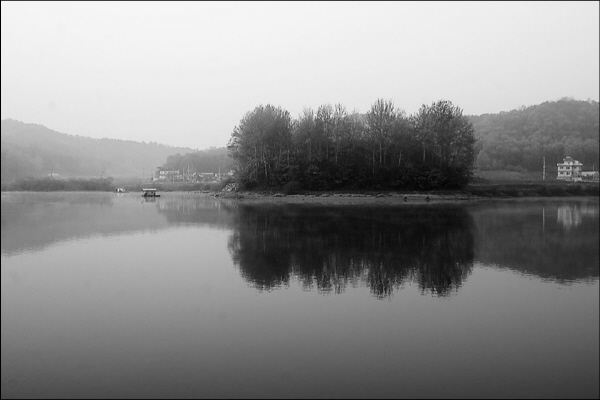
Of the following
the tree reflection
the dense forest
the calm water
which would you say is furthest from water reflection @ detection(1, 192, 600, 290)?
the dense forest

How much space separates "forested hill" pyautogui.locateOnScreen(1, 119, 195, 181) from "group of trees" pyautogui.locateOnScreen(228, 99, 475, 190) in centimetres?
3122

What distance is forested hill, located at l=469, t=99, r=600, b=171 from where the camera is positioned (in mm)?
95688

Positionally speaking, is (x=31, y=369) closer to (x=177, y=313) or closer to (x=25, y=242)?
(x=177, y=313)

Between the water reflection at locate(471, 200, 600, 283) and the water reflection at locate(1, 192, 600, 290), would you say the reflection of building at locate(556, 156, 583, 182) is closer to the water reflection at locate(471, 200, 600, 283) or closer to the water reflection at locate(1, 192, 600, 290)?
the water reflection at locate(1, 192, 600, 290)

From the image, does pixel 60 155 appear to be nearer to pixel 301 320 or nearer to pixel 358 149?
pixel 358 149

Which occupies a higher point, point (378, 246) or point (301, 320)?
point (378, 246)

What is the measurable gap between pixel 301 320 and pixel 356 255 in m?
7.83

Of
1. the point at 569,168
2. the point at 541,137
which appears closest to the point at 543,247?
the point at 569,168

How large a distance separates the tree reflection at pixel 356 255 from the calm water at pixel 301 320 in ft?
0.37

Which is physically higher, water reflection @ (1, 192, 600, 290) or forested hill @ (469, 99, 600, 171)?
forested hill @ (469, 99, 600, 171)

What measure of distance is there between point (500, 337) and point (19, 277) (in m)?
13.2

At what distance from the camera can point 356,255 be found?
55.6 ft

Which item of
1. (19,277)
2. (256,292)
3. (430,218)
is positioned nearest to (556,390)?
(256,292)

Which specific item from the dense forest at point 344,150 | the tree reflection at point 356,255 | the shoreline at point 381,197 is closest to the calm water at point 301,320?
the tree reflection at point 356,255
